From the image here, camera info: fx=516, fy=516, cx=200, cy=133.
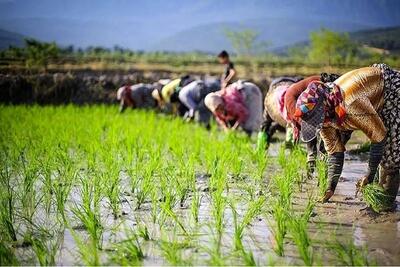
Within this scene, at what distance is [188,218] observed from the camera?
312cm

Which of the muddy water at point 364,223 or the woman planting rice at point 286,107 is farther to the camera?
the woman planting rice at point 286,107

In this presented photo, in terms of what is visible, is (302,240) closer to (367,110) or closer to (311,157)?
(367,110)

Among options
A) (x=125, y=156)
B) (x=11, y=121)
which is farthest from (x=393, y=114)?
(x=11, y=121)

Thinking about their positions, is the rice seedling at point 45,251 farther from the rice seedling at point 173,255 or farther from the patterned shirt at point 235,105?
the patterned shirt at point 235,105

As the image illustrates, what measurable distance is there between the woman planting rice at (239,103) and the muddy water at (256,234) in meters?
2.92

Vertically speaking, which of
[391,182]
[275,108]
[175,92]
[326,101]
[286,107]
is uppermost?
[326,101]

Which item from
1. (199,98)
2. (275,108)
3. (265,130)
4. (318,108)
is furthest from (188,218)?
(199,98)

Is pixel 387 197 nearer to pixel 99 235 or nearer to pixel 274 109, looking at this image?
pixel 99 235

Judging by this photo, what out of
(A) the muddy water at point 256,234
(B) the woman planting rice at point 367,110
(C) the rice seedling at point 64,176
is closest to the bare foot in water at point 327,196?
(A) the muddy water at point 256,234

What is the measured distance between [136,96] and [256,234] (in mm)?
8794

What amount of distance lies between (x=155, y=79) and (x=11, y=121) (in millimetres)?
7542

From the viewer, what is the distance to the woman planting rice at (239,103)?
6.45 m

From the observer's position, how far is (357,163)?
16.8 ft

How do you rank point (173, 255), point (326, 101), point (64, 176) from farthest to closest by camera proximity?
1. point (64, 176)
2. point (326, 101)
3. point (173, 255)
